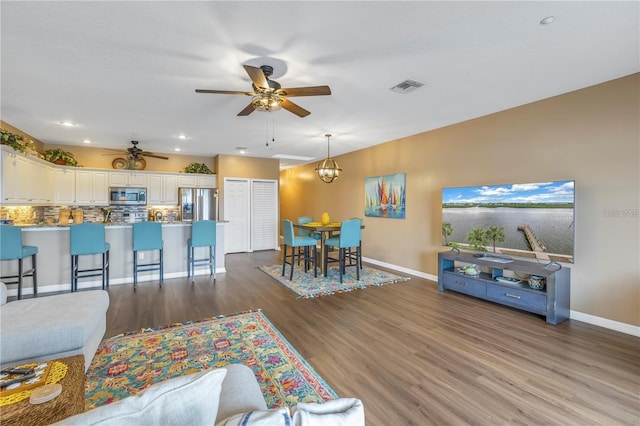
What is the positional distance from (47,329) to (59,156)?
5938 millimetres

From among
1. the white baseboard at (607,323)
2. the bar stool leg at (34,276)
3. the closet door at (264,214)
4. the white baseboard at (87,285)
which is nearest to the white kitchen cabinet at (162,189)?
the closet door at (264,214)

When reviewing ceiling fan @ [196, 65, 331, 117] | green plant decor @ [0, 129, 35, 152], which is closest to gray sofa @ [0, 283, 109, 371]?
ceiling fan @ [196, 65, 331, 117]

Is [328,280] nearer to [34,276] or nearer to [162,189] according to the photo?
[34,276]

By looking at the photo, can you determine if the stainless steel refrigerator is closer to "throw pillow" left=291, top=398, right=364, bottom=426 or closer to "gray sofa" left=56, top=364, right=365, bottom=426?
"gray sofa" left=56, top=364, right=365, bottom=426

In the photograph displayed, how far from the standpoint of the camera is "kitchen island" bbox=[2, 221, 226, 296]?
4441 millimetres

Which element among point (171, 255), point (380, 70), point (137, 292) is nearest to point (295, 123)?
point (380, 70)

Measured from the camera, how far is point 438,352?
2.67 meters

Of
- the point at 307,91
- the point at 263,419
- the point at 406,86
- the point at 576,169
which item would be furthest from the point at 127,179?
the point at 576,169

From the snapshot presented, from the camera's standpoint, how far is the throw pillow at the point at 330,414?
74 centimetres

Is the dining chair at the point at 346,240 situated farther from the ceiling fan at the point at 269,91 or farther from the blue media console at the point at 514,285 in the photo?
the ceiling fan at the point at 269,91

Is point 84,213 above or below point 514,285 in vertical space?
above

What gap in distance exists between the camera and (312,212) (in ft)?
29.7

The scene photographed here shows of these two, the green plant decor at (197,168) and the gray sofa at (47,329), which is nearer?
the gray sofa at (47,329)

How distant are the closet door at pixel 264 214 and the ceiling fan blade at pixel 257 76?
5.58m
